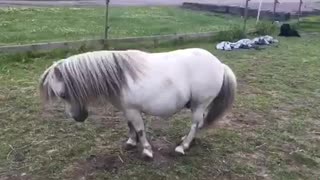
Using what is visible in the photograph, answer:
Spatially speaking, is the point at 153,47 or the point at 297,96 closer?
the point at 297,96


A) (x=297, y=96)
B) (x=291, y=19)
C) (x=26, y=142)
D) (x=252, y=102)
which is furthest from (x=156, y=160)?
(x=291, y=19)

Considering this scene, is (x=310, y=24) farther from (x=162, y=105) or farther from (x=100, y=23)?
(x=162, y=105)

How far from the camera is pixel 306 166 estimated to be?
11.3ft

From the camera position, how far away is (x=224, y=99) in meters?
3.40

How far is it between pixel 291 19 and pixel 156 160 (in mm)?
10130

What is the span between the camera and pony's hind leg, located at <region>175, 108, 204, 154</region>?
3.32 m

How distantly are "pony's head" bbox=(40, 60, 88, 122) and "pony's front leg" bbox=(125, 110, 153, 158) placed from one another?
0.96 ft

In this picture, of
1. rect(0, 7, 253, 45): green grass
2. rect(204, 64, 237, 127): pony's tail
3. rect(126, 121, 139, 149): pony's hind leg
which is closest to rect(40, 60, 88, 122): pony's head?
rect(126, 121, 139, 149): pony's hind leg

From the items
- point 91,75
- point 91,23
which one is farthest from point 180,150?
point 91,23

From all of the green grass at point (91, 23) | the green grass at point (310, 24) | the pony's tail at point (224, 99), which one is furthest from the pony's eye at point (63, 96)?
the green grass at point (310, 24)

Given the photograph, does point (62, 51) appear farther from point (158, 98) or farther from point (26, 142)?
point (158, 98)

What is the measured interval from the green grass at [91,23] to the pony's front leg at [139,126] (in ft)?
14.8

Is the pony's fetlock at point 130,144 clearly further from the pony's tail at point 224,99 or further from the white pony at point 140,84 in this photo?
the pony's tail at point 224,99

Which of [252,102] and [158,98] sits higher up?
[158,98]
